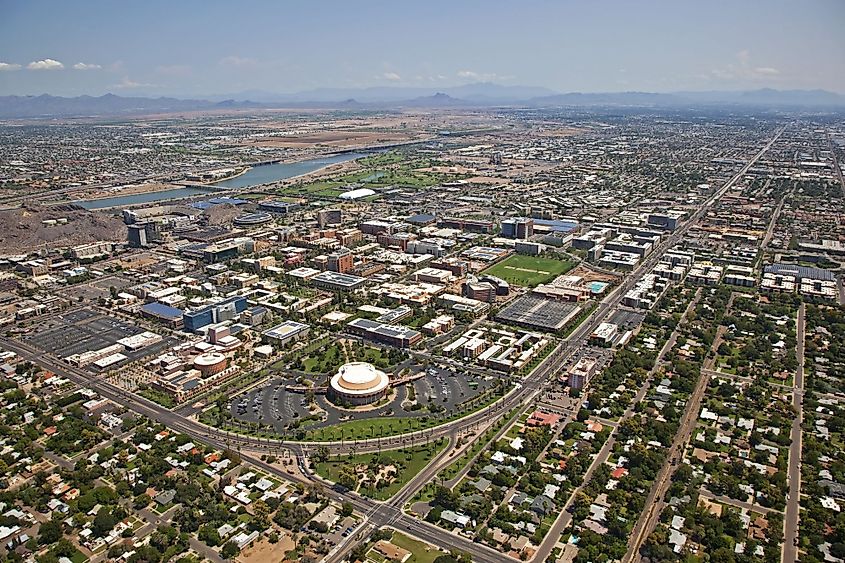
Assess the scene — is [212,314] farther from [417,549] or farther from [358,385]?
[417,549]

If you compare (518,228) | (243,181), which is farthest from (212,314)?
(243,181)

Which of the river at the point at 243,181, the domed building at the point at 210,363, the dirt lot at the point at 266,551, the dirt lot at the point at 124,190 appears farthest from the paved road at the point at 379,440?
the dirt lot at the point at 124,190

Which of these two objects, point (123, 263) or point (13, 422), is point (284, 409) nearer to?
point (13, 422)

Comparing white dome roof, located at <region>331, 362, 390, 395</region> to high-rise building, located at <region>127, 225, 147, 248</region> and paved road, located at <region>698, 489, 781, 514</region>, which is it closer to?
paved road, located at <region>698, 489, 781, 514</region>

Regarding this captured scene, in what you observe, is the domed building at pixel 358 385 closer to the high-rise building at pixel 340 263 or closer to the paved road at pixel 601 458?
the paved road at pixel 601 458

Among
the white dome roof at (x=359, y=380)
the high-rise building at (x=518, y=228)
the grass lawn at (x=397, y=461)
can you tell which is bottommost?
the grass lawn at (x=397, y=461)

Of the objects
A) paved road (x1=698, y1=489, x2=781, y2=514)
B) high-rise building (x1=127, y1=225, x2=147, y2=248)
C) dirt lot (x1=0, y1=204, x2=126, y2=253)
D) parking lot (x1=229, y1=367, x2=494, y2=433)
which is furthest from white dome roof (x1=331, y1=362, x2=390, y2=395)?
dirt lot (x1=0, y1=204, x2=126, y2=253)
